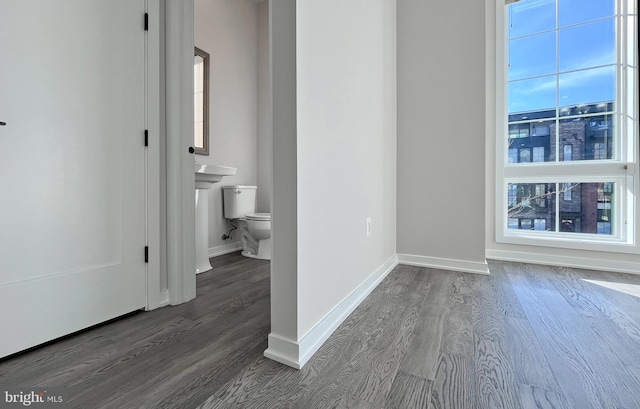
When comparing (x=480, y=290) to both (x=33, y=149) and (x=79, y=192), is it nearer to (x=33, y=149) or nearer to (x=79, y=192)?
(x=79, y=192)

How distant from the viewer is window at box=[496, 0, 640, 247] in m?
2.16

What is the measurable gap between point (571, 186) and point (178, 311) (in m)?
3.06

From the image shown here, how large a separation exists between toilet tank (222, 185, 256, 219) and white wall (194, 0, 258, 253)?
7 cm

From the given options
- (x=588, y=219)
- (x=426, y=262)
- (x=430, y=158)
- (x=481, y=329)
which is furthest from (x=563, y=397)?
(x=588, y=219)

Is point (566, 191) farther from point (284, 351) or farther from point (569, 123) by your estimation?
point (284, 351)

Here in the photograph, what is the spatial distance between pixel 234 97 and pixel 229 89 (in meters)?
0.09

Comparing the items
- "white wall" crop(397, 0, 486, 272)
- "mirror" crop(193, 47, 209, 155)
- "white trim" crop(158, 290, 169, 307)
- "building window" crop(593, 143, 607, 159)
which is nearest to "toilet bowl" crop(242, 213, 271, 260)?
"mirror" crop(193, 47, 209, 155)

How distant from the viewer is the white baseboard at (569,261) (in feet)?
6.93

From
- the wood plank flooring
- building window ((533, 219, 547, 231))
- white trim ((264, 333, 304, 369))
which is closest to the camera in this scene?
the wood plank flooring

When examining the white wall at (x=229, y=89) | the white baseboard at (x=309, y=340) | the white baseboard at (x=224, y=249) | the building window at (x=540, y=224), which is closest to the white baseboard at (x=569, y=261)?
the building window at (x=540, y=224)

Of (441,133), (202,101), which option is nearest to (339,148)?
(441,133)

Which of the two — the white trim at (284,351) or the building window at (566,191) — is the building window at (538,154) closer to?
the building window at (566,191)

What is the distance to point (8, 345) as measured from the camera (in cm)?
106

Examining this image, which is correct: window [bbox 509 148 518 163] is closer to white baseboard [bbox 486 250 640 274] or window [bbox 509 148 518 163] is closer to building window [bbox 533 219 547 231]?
building window [bbox 533 219 547 231]
